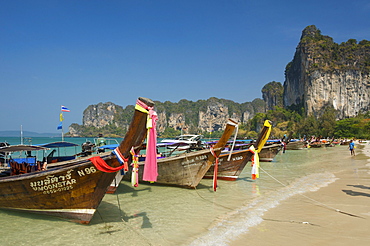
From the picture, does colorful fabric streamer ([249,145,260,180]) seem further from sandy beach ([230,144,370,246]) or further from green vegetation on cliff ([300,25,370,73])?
green vegetation on cliff ([300,25,370,73])

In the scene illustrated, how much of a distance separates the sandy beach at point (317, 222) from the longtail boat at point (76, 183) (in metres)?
3.22

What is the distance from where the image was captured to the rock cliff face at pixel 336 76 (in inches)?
4385

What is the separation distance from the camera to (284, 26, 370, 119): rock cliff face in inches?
4385

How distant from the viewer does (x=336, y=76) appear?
114 meters

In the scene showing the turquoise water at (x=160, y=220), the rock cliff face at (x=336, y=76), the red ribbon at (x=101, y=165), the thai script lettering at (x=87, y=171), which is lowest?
the turquoise water at (x=160, y=220)

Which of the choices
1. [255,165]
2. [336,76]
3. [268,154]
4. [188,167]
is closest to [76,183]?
[188,167]

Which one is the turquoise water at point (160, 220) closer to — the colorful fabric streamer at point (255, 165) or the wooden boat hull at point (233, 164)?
the colorful fabric streamer at point (255, 165)

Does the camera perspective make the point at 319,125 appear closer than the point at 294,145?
No

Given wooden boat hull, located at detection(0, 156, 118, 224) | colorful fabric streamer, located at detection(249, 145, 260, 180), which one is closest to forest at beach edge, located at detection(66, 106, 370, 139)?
colorful fabric streamer, located at detection(249, 145, 260, 180)

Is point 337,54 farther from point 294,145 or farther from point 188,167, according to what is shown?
point 188,167

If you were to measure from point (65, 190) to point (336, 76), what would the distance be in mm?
127159

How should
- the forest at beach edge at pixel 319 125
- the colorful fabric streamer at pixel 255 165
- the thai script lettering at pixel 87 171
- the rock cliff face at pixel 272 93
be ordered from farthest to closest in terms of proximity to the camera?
1. the rock cliff face at pixel 272 93
2. the forest at beach edge at pixel 319 125
3. the colorful fabric streamer at pixel 255 165
4. the thai script lettering at pixel 87 171

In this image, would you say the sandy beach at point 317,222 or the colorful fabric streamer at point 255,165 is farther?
the colorful fabric streamer at point 255,165

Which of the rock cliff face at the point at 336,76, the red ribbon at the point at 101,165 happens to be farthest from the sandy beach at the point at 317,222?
the rock cliff face at the point at 336,76
